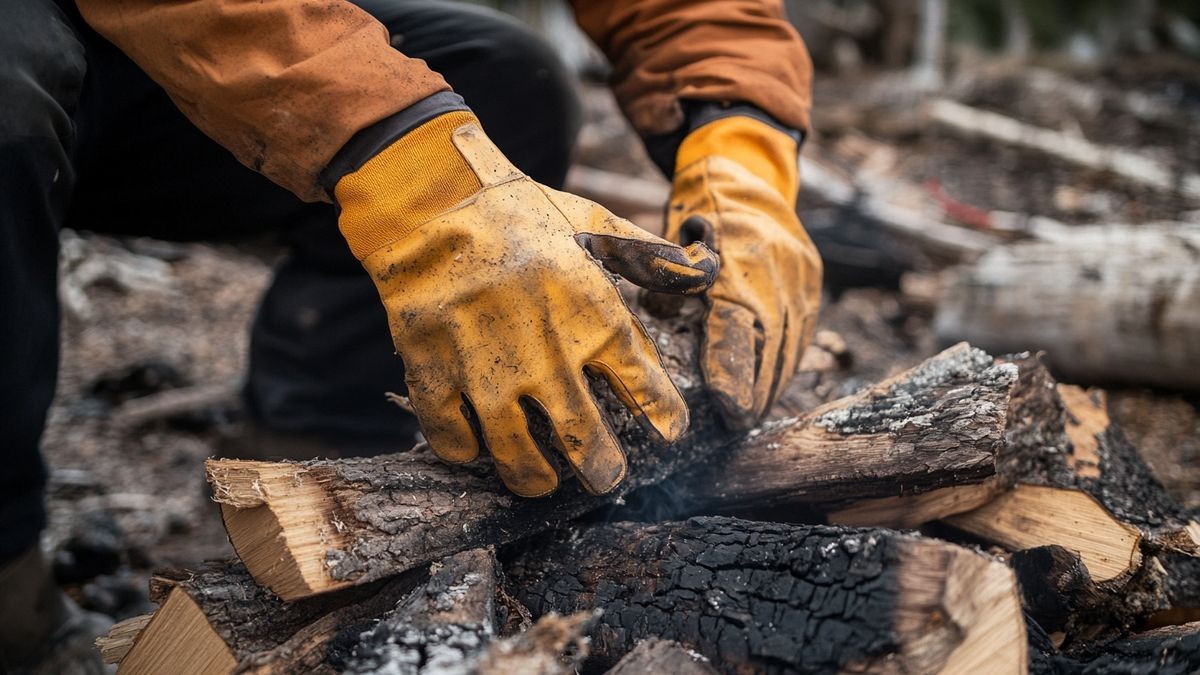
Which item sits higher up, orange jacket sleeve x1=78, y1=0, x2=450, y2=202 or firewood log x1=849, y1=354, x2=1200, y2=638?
orange jacket sleeve x1=78, y1=0, x2=450, y2=202

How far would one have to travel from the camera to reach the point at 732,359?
151 cm

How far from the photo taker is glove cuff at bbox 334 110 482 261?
1310 mm

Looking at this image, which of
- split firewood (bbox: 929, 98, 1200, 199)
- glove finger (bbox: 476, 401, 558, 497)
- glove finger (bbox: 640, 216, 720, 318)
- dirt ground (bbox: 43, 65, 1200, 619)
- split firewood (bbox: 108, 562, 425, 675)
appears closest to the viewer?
split firewood (bbox: 108, 562, 425, 675)

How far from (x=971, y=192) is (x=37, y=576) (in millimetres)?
5476

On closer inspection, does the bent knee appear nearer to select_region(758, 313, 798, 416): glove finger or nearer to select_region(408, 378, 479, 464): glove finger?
select_region(408, 378, 479, 464): glove finger

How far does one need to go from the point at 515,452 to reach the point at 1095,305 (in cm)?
258

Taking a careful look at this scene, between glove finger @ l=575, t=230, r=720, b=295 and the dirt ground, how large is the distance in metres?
0.61

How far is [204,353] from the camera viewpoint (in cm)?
364

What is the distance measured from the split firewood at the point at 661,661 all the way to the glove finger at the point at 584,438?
0.29 meters

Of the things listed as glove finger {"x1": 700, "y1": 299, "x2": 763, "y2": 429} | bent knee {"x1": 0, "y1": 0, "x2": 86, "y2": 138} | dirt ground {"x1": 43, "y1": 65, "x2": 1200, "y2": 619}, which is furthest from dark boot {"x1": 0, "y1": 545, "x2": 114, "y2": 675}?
glove finger {"x1": 700, "y1": 299, "x2": 763, "y2": 429}

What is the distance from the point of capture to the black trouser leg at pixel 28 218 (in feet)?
4.34

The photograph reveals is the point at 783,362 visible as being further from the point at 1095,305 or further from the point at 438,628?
the point at 1095,305

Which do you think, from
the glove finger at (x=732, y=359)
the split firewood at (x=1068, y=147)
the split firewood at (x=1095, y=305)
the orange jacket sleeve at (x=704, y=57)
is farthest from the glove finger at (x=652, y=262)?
the split firewood at (x=1068, y=147)

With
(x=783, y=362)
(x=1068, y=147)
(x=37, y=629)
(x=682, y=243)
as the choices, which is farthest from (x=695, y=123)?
(x=1068, y=147)
